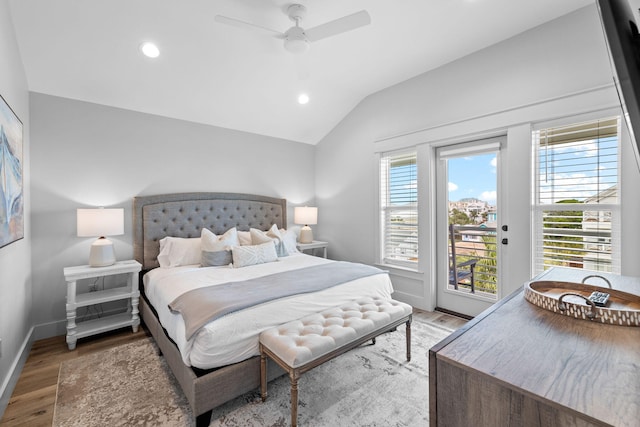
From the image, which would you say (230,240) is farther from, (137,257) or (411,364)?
(411,364)

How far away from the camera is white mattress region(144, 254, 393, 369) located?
70.9 inches

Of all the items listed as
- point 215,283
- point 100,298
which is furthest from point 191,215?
point 215,283

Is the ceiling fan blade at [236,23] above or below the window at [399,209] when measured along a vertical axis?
above

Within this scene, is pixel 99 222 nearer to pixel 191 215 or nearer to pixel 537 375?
pixel 191 215

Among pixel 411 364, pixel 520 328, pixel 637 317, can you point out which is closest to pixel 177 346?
pixel 411 364

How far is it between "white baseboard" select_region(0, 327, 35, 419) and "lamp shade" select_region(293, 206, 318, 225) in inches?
126

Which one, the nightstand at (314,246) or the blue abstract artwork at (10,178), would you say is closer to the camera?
the blue abstract artwork at (10,178)

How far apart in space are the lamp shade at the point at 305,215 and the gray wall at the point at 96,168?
3.10ft

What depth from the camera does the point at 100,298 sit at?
2838 millimetres

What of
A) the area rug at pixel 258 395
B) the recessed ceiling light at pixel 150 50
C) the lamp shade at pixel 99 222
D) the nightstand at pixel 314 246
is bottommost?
the area rug at pixel 258 395

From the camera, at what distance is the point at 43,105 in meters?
2.91

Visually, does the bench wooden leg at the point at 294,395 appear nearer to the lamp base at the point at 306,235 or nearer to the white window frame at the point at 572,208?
the white window frame at the point at 572,208

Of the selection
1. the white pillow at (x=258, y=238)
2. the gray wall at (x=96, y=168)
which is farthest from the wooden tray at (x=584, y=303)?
the gray wall at (x=96, y=168)

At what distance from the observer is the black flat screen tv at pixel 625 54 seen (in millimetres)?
449
